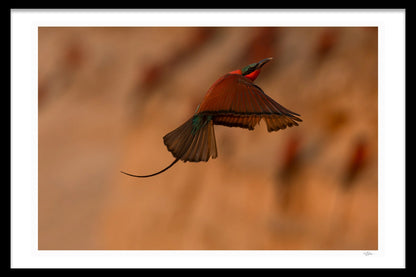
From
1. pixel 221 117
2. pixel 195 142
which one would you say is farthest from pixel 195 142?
pixel 221 117

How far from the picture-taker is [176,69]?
1542 mm

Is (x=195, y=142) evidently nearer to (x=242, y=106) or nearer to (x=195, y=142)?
(x=195, y=142)

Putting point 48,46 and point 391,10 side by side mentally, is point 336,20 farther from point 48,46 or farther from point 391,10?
point 48,46

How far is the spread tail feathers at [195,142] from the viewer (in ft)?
3.91

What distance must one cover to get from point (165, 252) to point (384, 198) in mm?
898

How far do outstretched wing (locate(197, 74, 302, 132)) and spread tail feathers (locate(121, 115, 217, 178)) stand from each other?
4cm

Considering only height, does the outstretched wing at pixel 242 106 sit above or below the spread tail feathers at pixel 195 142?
above

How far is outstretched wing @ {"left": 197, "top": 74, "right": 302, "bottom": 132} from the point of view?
1.08 m

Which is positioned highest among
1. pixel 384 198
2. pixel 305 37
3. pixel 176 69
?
pixel 305 37

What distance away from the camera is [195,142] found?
120cm

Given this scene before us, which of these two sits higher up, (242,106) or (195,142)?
(242,106)

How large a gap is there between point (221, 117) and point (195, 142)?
0.12 metres

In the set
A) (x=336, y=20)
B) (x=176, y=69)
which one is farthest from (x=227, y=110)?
(x=336, y=20)

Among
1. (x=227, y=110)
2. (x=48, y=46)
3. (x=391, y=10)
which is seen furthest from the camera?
(x=48, y=46)
